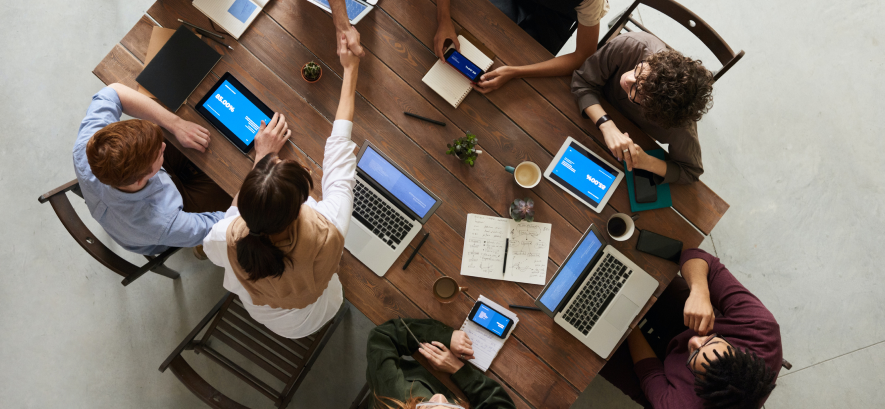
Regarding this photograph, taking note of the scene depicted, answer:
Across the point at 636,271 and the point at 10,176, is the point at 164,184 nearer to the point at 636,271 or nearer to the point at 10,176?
the point at 10,176

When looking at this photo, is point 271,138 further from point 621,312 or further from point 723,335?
point 723,335

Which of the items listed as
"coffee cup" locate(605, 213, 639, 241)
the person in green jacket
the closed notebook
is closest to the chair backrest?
the person in green jacket

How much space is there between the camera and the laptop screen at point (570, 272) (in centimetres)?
178

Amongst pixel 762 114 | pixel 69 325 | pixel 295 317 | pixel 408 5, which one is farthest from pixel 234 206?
pixel 762 114

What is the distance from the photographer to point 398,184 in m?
1.79

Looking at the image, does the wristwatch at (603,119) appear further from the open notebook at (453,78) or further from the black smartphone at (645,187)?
the open notebook at (453,78)

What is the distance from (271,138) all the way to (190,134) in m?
0.33

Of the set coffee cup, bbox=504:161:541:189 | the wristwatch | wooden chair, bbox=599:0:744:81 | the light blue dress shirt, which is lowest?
the light blue dress shirt

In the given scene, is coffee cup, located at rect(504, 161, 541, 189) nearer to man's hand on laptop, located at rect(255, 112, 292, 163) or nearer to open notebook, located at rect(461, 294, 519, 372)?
open notebook, located at rect(461, 294, 519, 372)

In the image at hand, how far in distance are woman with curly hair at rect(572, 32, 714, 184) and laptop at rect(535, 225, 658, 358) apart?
372 mm

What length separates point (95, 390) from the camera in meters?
2.49

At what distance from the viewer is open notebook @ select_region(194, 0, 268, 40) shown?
1.84 metres

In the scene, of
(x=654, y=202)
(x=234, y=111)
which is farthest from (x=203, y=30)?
(x=654, y=202)

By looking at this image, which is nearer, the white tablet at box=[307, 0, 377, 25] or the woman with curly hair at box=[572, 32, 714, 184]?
the woman with curly hair at box=[572, 32, 714, 184]
